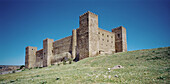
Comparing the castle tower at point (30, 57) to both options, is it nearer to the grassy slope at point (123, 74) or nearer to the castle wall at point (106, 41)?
the castle wall at point (106, 41)

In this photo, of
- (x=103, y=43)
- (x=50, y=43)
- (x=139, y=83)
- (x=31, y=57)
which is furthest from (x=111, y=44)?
(x=31, y=57)

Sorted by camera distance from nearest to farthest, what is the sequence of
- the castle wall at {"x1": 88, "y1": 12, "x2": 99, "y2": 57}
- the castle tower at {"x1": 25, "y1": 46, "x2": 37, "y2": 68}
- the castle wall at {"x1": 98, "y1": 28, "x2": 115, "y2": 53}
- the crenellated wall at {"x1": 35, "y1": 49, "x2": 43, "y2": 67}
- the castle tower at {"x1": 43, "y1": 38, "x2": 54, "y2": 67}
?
the castle wall at {"x1": 88, "y1": 12, "x2": 99, "y2": 57} → the castle wall at {"x1": 98, "y1": 28, "x2": 115, "y2": 53} → the castle tower at {"x1": 43, "y1": 38, "x2": 54, "y2": 67} → the crenellated wall at {"x1": 35, "y1": 49, "x2": 43, "y2": 67} → the castle tower at {"x1": 25, "y1": 46, "x2": 37, "y2": 68}

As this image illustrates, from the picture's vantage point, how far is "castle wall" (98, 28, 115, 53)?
30.2 metres

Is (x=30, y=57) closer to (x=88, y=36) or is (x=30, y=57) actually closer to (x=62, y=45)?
(x=62, y=45)

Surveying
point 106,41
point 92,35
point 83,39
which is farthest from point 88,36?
point 106,41

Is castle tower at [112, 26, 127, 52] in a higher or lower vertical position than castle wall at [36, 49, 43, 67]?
higher

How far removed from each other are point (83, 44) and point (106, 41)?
916 centimetres

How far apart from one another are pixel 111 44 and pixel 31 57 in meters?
32.6

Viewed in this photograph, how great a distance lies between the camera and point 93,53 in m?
24.4

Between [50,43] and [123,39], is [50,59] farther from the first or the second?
[123,39]

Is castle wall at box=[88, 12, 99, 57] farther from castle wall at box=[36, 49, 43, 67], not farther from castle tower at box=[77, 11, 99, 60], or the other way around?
castle wall at box=[36, 49, 43, 67]

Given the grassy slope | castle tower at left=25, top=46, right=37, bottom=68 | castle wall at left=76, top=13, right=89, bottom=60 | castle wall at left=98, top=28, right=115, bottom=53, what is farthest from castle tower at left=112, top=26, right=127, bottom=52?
castle tower at left=25, top=46, right=37, bottom=68

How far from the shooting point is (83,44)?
81.9ft

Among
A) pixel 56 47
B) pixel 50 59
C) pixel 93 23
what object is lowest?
pixel 50 59
